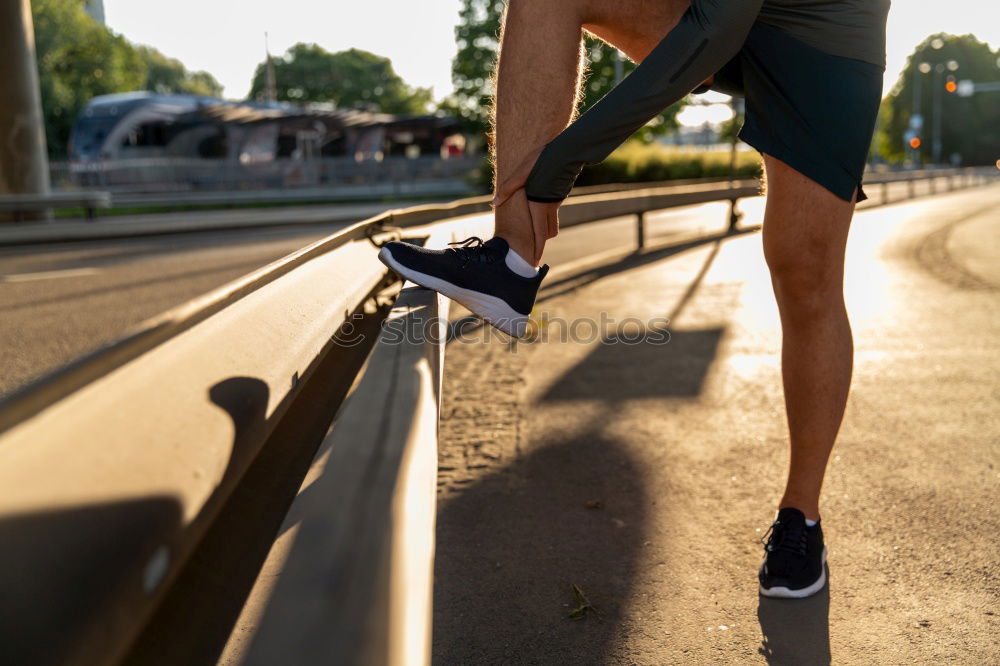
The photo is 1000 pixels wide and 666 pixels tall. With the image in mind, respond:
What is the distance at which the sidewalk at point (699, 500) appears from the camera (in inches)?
79.2

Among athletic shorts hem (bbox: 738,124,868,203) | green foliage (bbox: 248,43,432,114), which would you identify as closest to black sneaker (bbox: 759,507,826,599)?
athletic shorts hem (bbox: 738,124,868,203)

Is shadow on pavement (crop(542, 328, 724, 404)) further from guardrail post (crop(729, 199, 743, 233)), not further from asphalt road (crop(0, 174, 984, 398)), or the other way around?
guardrail post (crop(729, 199, 743, 233))

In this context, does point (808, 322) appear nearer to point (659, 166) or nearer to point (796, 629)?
point (796, 629)

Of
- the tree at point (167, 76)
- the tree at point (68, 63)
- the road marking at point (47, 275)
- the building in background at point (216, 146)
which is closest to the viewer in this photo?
the road marking at point (47, 275)

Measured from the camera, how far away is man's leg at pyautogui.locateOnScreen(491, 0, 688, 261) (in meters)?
1.95

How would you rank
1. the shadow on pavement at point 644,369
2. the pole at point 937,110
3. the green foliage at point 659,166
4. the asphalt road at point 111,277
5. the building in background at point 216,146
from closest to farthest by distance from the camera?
the shadow on pavement at point 644,369 → the asphalt road at point 111,277 → the green foliage at point 659,166 → the building in background at point 216,146 → the pole at point 937,110

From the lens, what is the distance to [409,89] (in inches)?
4690

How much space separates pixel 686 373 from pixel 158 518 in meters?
3.99

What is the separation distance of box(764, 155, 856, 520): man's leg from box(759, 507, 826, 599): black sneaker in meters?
0.04

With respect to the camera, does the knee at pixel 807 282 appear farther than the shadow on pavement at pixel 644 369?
No

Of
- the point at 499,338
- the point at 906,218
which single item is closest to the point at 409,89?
the point at 906,218

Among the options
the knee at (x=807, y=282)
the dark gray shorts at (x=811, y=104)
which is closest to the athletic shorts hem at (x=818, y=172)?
the dark gray shorts at (x=811, y=104)

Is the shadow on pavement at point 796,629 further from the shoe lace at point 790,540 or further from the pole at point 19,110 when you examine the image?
the pole at point 19,110

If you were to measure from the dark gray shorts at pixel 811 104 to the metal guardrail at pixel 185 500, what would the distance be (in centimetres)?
131
